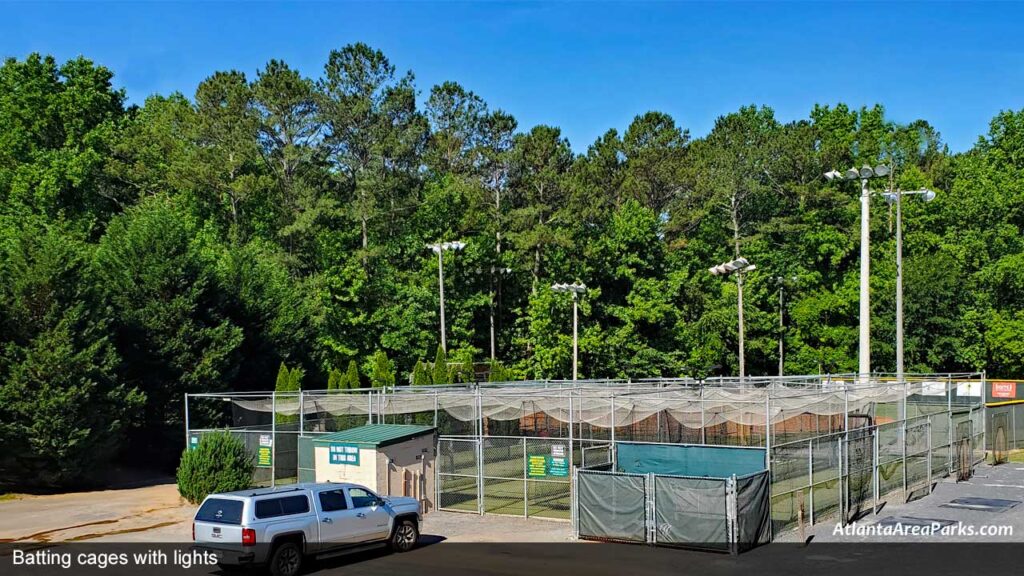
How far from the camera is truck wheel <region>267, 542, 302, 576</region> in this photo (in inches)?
660

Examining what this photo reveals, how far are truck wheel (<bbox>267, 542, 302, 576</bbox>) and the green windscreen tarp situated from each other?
9.15 m

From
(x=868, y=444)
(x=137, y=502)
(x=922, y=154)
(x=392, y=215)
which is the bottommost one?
(x=137, y=502)

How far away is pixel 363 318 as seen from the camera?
58.5m

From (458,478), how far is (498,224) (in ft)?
124

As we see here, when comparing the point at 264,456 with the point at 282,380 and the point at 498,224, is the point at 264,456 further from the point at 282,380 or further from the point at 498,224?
the point at 498,224

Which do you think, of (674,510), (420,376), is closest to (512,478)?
(674,510)

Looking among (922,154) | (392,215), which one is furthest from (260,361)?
(922,154)

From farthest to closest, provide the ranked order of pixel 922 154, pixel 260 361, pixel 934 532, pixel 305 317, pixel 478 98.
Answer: pixel 922 154, pixel 478 98, pixel 305 317, pixel 260 361, pixel 934 532

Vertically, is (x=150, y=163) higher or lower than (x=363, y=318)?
higher

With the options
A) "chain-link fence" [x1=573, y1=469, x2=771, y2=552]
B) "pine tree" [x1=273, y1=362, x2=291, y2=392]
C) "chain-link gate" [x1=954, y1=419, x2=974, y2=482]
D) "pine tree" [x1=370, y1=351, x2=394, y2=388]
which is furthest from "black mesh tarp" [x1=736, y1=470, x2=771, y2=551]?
"pine tree" [x1=370, y1=351, x2=394, y2=388]

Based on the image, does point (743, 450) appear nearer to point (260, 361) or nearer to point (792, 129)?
point (260, 361)

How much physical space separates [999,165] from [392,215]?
45.0m

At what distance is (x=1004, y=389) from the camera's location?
4719 centimetres
